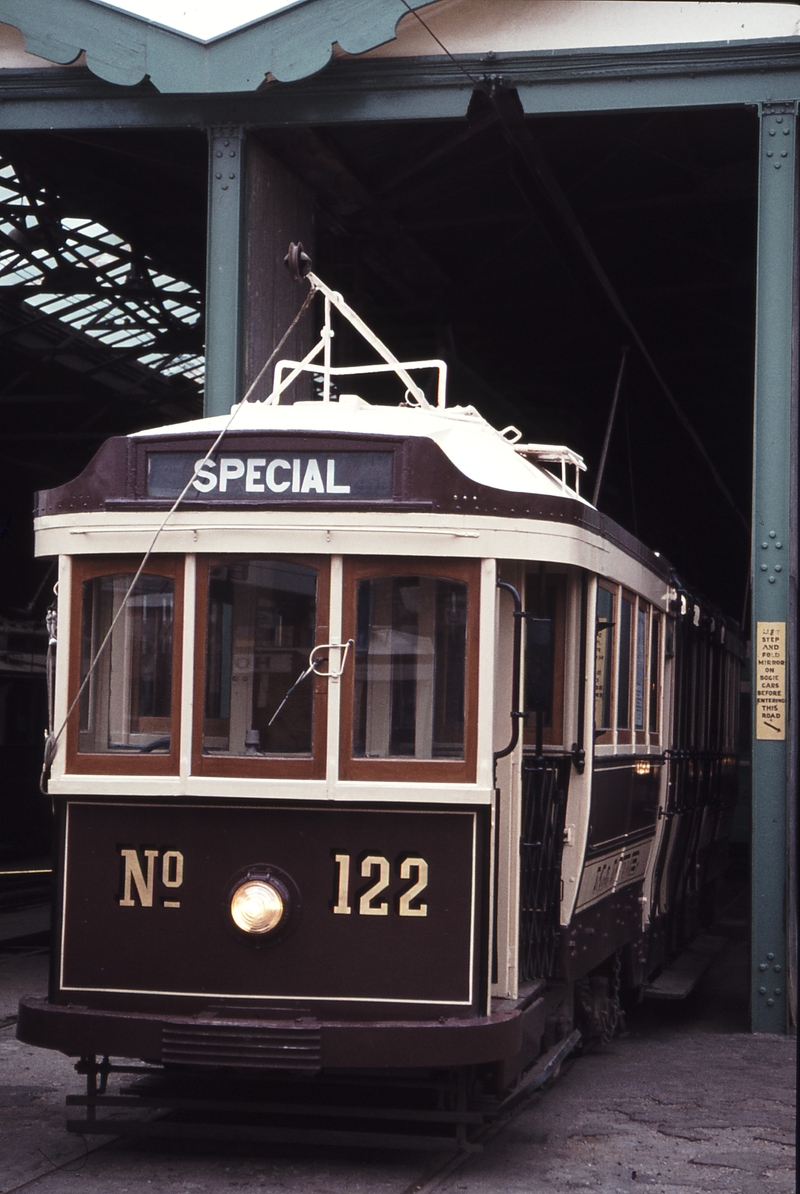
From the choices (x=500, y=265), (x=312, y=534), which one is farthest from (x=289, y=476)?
(x=500, y=265)

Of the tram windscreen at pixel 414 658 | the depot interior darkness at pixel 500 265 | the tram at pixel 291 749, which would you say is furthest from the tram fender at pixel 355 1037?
the depot interior darkness at pixel 500 265

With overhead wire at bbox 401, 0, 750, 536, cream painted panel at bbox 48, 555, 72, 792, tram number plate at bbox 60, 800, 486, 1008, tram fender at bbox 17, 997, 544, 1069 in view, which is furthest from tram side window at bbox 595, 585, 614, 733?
overhead wire at bbox 401, 0, 750, 536

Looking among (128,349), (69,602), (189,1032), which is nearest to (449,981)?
(189,1032)

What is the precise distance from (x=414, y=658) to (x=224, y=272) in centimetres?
566

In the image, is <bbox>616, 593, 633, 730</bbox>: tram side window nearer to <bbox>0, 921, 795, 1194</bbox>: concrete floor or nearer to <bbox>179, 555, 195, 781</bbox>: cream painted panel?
<bbox>0, 921, 795, 1194</bbox>: concrete floor

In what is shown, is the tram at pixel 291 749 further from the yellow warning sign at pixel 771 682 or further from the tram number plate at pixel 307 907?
the yellow warning sign at pixel 771 682

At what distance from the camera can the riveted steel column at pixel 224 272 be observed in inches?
430

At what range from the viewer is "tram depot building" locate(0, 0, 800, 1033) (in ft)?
34.0

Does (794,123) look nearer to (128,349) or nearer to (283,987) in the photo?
(283,987)

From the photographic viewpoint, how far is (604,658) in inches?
310

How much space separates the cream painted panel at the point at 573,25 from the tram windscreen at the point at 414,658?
6.03 meters

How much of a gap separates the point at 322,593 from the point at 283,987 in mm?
1548

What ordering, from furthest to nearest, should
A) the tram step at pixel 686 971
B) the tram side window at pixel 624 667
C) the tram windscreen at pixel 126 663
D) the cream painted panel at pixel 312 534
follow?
the tram step at pixel 686 971 → the tram side window at pixel 624 667 → the tram windscreen at pixel 126 663 → the cream painted panel at pixel 312 534

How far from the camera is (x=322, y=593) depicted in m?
6.12
